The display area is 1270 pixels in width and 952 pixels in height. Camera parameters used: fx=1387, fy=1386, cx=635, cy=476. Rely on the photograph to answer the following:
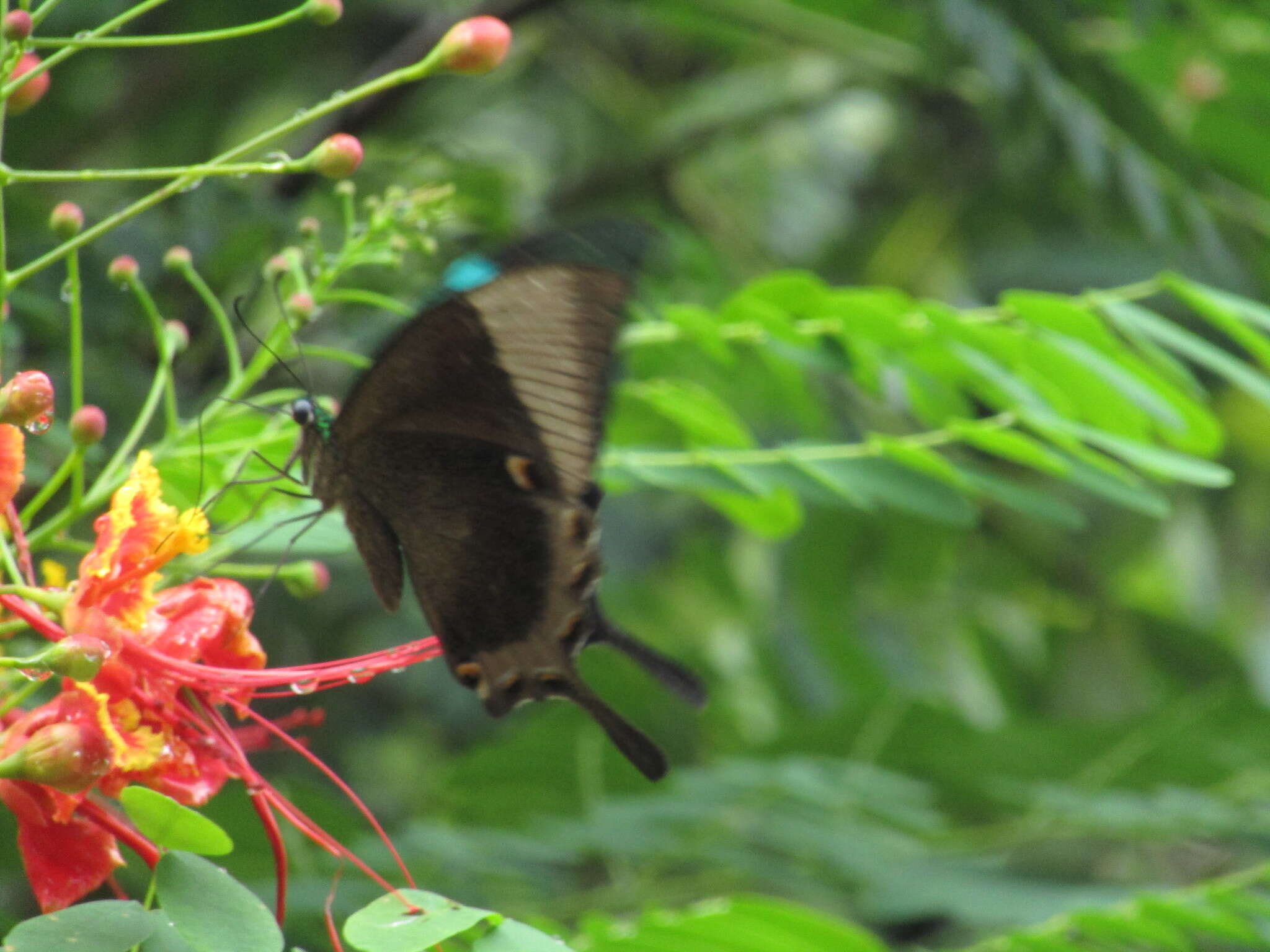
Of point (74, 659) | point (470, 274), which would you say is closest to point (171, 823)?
point (74, 659)

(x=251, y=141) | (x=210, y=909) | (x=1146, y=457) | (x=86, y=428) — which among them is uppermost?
(x=251, y=141)

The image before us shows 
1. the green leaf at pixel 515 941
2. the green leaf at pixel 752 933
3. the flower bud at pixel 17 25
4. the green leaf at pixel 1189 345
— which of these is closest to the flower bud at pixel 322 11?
the flower bud at pixel 17 25

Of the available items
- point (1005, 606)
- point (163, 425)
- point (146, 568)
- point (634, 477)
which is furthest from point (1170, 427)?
point (1005, 606)

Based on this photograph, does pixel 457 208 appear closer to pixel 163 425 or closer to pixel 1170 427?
pixel 163 425

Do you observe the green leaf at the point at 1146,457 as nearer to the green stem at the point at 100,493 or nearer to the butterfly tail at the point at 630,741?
the butterfly tail at the point at 630,741

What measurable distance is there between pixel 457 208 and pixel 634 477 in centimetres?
69

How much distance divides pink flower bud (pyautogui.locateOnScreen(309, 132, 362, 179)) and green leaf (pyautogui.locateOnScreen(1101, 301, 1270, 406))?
113 centimetres

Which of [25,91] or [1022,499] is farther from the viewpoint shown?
[1022,499]

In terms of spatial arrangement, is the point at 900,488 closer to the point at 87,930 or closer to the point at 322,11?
the point at 322,11

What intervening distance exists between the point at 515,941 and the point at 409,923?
0.27 feet

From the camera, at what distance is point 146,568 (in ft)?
3.56

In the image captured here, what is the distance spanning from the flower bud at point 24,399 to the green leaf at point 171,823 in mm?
288

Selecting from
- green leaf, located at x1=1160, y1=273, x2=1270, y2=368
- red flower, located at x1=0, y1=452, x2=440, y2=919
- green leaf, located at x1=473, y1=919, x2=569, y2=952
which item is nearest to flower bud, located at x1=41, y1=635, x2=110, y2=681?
red flower, located at x1=0, y1=452, x2=440, y2=919

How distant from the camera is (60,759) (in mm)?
967
